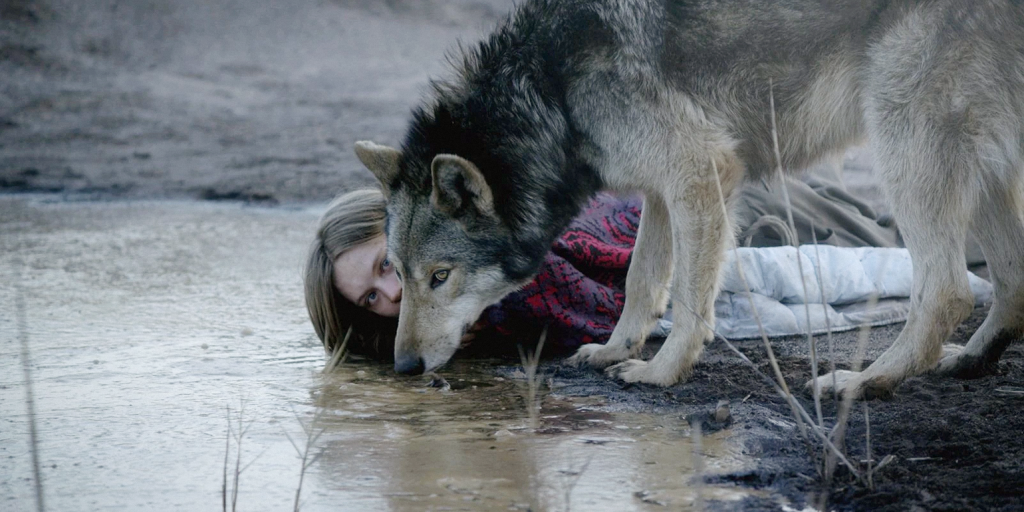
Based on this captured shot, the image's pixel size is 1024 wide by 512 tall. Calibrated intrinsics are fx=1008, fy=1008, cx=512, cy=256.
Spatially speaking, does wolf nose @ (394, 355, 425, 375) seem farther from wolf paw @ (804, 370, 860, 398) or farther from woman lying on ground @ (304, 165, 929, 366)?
wolf paw @ (804, 370, 860, 398)

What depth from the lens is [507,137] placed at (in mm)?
4289

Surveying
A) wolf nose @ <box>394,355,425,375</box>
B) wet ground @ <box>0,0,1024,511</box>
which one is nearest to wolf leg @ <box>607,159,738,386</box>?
wet ground @ <box>0,0,1024,511</box>

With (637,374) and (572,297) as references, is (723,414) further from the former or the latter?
(572,297)

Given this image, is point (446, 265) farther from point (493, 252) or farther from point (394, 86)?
point (394, 86)

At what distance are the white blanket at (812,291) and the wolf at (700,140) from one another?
824 millimetres

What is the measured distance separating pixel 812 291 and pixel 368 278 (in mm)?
2249

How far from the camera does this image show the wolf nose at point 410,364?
4.22 m

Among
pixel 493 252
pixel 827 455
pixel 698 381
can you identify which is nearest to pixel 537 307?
pixel 493 252

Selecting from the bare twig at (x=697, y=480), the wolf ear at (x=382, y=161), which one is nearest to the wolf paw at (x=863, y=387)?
the bare twig at (x=697, y=480)

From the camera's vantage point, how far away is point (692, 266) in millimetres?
4168

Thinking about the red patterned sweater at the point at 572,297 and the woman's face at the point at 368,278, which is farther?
the red patterned sweater at the point at 572,297

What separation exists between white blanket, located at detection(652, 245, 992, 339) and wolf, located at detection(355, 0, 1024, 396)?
0.82 m

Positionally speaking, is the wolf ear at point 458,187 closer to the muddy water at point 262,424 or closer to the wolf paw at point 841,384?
the muddy water at point 262,424

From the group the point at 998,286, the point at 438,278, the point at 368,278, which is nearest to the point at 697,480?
the point at 438,278
